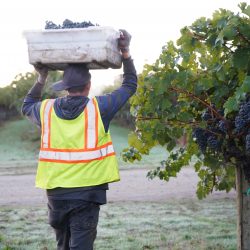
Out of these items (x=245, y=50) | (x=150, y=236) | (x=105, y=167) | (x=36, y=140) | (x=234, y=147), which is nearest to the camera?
(x=245, y=50)

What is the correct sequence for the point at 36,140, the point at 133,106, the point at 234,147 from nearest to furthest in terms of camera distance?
the point at 234,147 → the point at 133,106 → the point at 36,140

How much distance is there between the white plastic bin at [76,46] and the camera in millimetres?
3771

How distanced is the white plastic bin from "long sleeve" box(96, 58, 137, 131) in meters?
0.10

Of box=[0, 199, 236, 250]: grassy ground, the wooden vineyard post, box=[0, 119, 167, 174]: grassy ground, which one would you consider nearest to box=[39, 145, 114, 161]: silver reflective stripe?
the wooden vineyard post

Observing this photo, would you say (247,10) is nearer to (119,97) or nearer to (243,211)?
(119,97)

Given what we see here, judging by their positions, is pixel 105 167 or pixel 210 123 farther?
pixel 210 123

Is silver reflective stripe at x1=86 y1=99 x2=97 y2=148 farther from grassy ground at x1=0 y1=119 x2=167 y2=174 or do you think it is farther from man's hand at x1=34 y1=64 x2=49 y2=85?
grassy ground at x1=0 y1=119 x2=167 y2=174

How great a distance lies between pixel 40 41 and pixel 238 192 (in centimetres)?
204

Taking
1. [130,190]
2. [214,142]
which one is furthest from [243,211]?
[130,190]

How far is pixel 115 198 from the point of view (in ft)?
32.7

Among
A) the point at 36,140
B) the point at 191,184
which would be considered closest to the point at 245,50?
the point at 191,184

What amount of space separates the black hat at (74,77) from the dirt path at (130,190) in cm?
597

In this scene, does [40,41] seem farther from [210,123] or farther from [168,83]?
[210,123]

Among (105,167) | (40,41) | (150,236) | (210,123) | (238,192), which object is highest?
(40,41)
